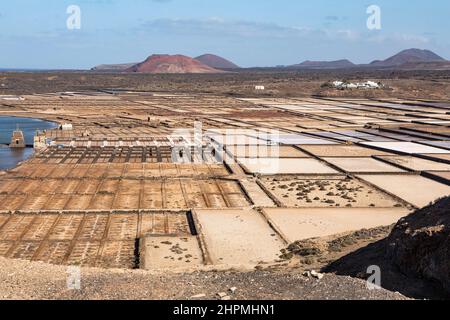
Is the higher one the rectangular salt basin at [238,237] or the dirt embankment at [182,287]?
the dirt embankment at [182,287]

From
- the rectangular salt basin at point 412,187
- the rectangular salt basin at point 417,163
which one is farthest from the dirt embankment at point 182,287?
the rectangular salt basin at point 417,163

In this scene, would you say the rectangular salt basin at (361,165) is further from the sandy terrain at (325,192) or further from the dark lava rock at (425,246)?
the dark lava rock at (425,246)

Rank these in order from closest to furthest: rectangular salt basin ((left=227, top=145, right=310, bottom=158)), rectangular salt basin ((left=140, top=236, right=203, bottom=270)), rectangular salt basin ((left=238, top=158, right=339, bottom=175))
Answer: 1. rectangular salt basin ((left=140, top=236, right=203, bottom=270))
2. rectangular salt basin ((left=238, top=158, right=339, bottom=175))
3. rectangular salt basin ((left=227, top=145, right=310, bottom=158))

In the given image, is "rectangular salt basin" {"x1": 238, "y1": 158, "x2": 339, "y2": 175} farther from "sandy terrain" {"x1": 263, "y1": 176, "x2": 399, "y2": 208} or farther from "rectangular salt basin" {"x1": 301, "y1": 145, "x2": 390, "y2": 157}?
"rectangular salt basin" {"x1": 301, "y1": 145, "x2": 390, "y2": 157}

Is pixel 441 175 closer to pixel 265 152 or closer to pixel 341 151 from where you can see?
pixel 341 151

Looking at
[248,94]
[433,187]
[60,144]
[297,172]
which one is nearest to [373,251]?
[433,187]

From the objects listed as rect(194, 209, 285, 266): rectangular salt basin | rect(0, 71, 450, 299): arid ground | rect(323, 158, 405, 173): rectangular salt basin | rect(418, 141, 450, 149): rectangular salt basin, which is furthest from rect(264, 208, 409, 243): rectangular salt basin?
rect(418, 141, 450, 149): rectangular salt basin
